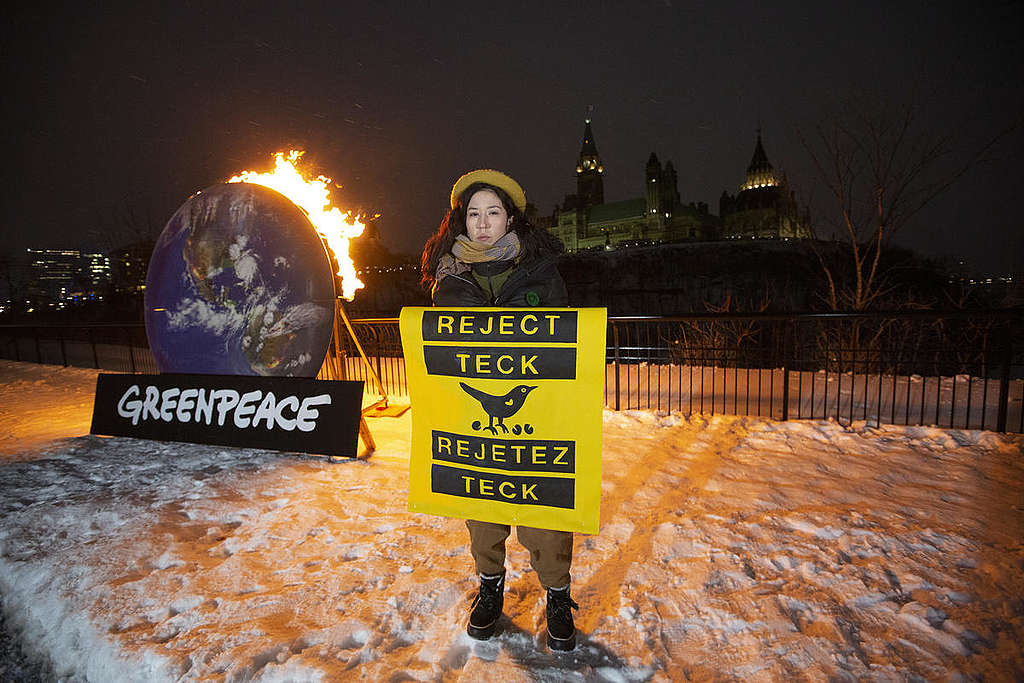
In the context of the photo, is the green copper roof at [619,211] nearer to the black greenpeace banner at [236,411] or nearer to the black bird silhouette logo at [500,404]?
the black greenpeace banner at [236,411]

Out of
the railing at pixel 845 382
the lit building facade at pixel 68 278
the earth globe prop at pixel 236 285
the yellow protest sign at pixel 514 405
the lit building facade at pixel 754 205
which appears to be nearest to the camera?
the yellow protest sign at pixel 514 405

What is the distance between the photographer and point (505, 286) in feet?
7.35

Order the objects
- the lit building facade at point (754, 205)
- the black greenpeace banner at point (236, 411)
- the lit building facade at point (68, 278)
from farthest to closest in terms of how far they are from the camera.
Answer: the lit building facade at point (754, 205), the lit building facade at point (68, 278), the black greenpeace banner at point (236, 411)

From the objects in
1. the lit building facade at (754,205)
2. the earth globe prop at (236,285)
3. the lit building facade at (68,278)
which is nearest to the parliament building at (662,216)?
the lit building facade at (754,205)

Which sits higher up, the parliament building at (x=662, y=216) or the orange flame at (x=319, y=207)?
the parliament building at (x=662, y=216)

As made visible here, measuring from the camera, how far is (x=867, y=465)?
172 inches

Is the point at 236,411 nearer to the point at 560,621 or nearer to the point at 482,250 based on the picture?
the point at 482,250

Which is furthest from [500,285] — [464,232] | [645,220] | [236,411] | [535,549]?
[645,220]

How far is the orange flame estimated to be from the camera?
5.34m

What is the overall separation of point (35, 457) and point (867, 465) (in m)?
7.88

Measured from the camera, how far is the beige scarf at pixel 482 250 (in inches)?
87.2

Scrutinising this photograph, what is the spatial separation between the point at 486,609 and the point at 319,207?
4889 millimetres

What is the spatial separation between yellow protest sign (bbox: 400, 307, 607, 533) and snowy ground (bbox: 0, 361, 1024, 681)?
652 millimetres

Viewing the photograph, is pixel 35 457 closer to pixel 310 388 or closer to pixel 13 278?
pixel 310 388
